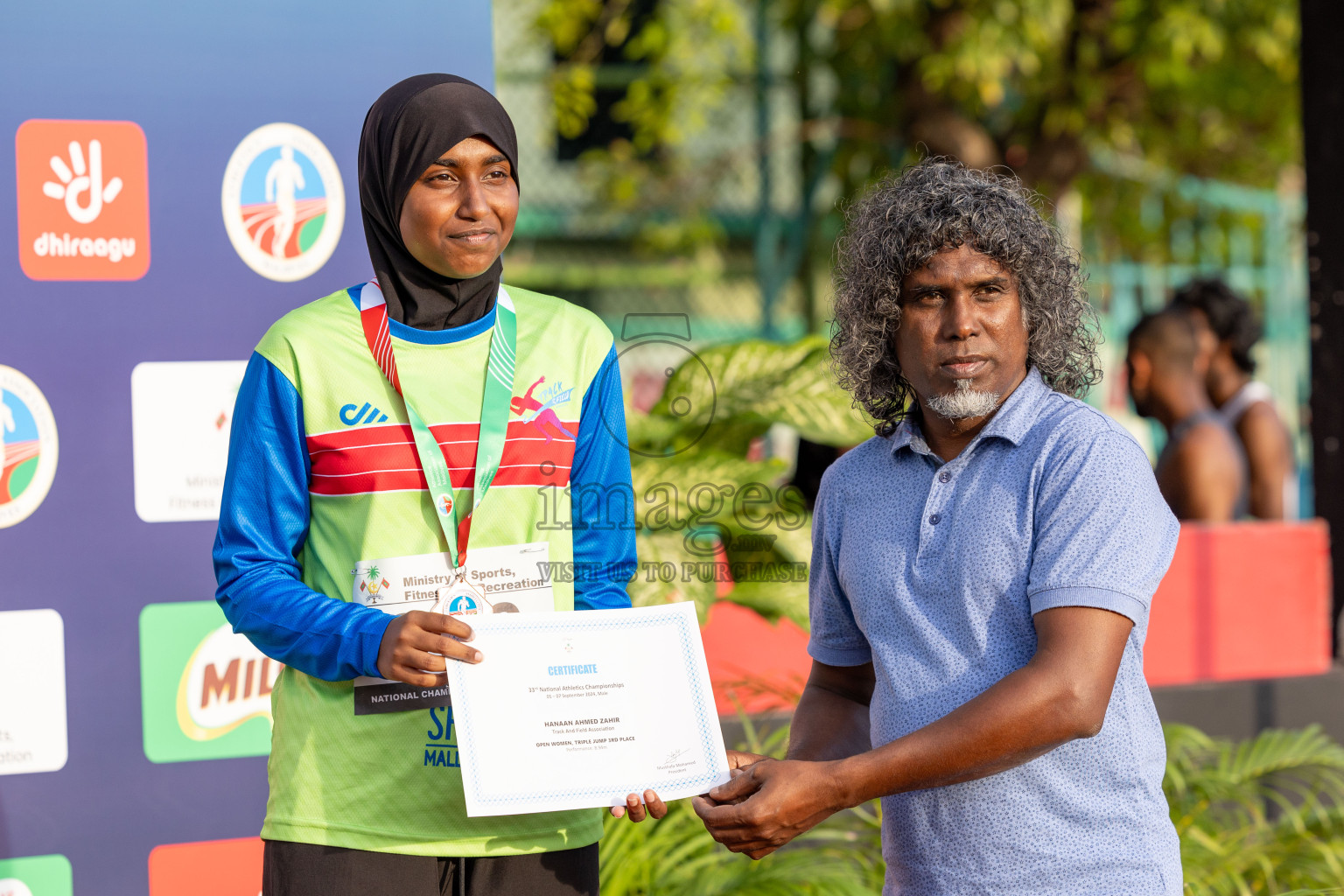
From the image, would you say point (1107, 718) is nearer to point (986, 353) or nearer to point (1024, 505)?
point (1024, 505)

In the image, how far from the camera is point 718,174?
9.31m

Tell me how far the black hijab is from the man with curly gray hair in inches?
24.2

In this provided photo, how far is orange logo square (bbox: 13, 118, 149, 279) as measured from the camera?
289cm

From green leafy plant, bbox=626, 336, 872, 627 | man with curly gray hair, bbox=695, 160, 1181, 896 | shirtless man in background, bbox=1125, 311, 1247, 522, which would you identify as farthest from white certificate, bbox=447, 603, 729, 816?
shirtless man in background, bbox=1125, 311, 1247, 522

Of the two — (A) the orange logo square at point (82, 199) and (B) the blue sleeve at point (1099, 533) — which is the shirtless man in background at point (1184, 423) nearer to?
(B) the blue sleeve at point (1099, 533)

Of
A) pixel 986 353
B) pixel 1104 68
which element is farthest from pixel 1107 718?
pixel 1104 68

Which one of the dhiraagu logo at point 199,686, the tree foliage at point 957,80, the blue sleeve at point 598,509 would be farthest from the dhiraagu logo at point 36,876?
the tree foliage at point 957,80

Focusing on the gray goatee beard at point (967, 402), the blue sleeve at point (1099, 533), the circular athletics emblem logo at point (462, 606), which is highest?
the gray goatee beard at point (967, 402)

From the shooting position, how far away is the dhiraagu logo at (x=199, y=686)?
2.96 meters

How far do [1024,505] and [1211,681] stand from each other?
3.51m

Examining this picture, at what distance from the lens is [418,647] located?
1790mm

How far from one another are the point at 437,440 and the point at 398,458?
6 cm

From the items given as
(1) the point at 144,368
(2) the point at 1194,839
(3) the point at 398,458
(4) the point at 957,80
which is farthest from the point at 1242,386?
(3) the point at 398,458

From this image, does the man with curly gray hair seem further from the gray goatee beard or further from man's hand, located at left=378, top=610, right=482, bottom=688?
man's hand, located at left=378, top=610, right=482, bottom=688
